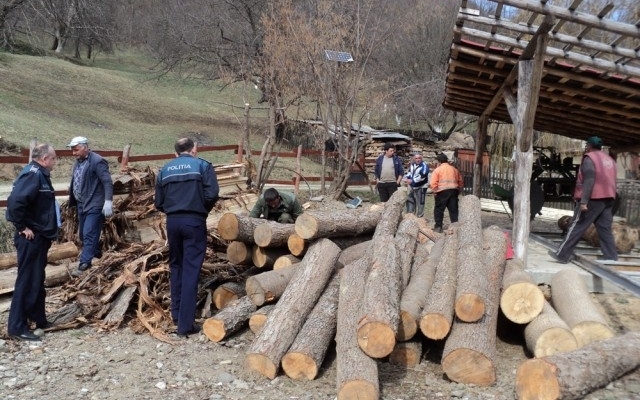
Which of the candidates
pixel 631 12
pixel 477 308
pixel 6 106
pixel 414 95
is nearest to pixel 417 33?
pixel 414 95

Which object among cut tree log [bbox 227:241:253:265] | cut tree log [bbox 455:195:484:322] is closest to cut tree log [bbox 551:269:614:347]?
cut tree log [bbox 455:195:484:322]

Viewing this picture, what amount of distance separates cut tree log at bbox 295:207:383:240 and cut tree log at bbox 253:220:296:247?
26 cm

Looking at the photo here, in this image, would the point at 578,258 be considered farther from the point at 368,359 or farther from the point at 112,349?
the point at 112,349

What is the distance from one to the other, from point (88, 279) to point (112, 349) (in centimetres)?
160

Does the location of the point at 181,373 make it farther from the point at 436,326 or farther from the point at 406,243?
the point at 406,243

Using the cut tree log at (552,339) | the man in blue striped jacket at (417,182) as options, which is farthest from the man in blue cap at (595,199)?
the man in blue striped jacket at (417,182)

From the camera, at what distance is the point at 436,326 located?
513 centimetres

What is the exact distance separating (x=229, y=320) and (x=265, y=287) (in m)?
0.47

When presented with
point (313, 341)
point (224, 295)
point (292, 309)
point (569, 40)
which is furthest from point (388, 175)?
point (313, 341)

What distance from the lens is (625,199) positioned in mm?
13594

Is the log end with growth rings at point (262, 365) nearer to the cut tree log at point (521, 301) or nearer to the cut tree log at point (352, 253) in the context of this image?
the cut tree log at point (352, 253)

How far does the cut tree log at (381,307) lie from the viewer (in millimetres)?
4691

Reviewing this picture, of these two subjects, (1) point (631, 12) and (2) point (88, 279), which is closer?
(2) point (88, 279)

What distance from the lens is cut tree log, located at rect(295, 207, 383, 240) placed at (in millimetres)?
6398
